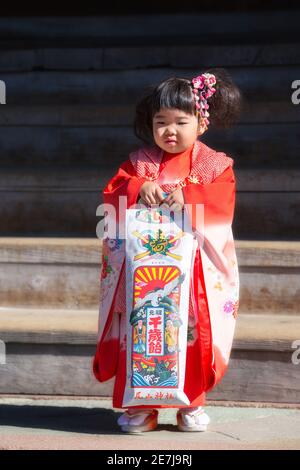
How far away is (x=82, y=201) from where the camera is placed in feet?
16.7

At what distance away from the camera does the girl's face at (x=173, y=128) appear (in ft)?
11.9

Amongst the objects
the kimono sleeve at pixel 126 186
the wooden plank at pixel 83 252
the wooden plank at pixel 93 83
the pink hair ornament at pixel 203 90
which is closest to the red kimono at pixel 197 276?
the kimono sleeve at pixel 126 186

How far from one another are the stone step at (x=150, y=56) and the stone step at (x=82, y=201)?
0.97 meters

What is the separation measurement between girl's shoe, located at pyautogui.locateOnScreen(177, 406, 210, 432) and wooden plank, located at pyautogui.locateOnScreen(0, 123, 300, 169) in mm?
1804

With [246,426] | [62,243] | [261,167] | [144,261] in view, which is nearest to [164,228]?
[144,261]

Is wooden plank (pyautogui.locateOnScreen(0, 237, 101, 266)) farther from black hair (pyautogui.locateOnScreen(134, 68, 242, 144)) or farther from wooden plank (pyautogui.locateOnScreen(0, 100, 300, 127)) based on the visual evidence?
wooden plank (pyautogui.locateOnScreen(0, 100, 300, 127))

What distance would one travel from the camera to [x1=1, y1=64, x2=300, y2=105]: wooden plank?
575cm

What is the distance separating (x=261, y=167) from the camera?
16.5ft

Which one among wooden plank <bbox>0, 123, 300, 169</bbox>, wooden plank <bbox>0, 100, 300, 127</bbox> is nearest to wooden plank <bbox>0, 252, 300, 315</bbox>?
wooden plank <bbox>0, 123, 300, 169</bbox>

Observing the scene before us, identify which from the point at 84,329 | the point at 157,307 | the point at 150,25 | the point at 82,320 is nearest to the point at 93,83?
the point at 150,25

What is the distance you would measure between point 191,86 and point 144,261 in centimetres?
59

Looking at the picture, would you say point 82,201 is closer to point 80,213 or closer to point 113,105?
point 80,213

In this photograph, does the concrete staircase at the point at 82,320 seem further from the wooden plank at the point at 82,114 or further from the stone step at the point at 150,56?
the stone step at the point at 150,56

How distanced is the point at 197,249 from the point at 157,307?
0.24 meters
